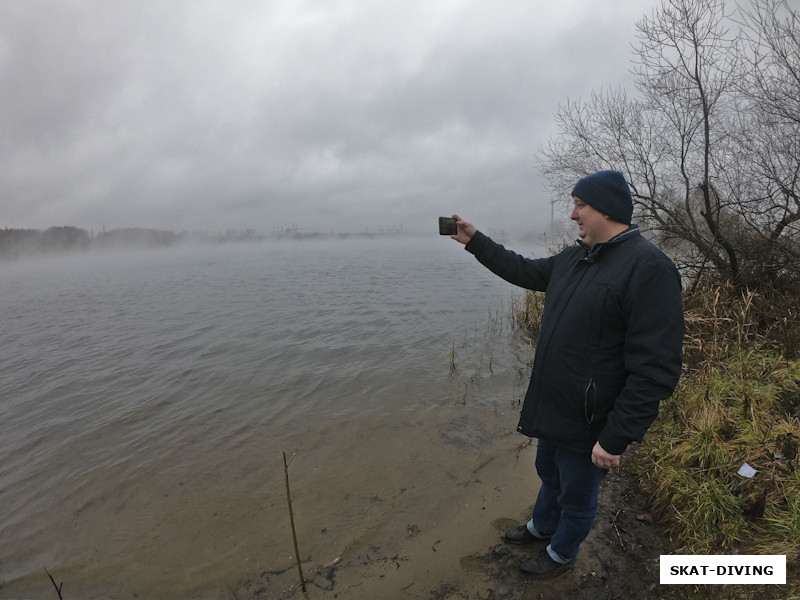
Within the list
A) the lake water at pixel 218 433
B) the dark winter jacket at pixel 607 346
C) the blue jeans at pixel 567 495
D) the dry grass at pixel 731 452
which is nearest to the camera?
the dark winter jacket at pixel 607 346

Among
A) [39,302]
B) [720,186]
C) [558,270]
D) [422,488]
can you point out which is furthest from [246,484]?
[39,302]

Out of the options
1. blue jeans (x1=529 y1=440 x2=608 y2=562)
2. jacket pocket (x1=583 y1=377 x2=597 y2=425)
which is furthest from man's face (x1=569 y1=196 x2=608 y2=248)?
blue jeans (x1=529 y1=440 x2=608 y2=562)

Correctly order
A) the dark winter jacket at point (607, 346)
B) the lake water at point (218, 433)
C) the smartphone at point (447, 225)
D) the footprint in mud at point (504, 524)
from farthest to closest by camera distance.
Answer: the lake water at point (218, 433)
the footprint in mud at point (504, 524)
the smartphone at point (447, 225)
the dark winter jacket at point (607, 346)

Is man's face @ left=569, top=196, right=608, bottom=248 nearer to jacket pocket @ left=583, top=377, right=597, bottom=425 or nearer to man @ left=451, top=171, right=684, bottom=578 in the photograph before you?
man @ left=451, top=171, right=684, bottom=578

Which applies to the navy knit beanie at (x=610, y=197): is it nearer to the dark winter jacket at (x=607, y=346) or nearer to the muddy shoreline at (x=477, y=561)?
the dark winter jacket at (x=607, y=346)

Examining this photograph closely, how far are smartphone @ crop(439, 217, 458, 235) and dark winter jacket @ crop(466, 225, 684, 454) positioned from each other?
0.87m

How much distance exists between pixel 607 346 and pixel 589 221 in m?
0.74

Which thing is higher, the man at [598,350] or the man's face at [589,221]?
the man's face at [589,221]

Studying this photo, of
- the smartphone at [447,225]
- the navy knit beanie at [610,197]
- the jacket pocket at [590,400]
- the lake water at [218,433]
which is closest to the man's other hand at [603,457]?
the jacket pocket at [590,400]

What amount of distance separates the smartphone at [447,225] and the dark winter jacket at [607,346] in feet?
2.86

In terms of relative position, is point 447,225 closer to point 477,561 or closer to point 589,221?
point 589,221

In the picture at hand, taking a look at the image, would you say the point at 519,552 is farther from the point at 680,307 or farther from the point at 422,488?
the point at 680,307

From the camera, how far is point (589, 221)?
7.52 feet

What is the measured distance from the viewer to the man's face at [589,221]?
7.44 ft
